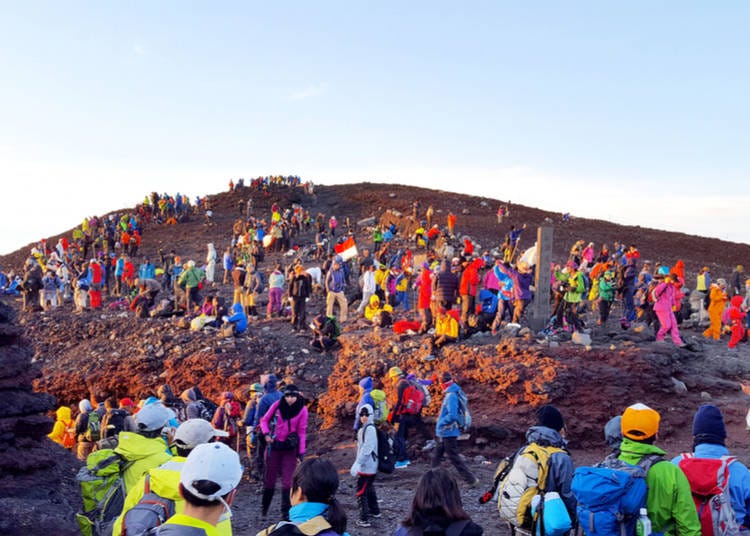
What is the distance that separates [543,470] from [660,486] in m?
0.80

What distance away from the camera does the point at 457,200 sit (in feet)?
155

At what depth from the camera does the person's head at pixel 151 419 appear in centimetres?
441

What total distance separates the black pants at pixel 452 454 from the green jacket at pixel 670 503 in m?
4.61

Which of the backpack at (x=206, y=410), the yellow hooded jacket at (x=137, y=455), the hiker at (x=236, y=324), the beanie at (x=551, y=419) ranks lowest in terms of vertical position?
Result: the backpack at (x=206, y=410)

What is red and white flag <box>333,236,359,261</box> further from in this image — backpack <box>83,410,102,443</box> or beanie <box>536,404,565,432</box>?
beanie <box>536,404,565,432</box>

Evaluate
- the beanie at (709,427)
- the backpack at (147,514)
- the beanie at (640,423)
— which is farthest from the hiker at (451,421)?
the backpack at (147,514)

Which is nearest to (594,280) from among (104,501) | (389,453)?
(389,453)

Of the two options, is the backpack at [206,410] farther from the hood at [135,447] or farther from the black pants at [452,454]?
the hood at [135,447]

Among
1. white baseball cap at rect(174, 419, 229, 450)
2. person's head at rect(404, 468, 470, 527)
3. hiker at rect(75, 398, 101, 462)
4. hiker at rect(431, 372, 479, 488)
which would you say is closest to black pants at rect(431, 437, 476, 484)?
hiker at rect(431, 372, 479, 488)

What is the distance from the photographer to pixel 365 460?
23.2 feet

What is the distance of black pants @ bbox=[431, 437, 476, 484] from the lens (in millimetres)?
8312

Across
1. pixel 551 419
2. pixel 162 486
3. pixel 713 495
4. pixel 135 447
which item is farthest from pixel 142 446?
pixel 713 495

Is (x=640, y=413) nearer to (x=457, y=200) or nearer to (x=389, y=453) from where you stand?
(x=389, y=453)

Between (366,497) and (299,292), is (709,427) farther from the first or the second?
(299,292)
